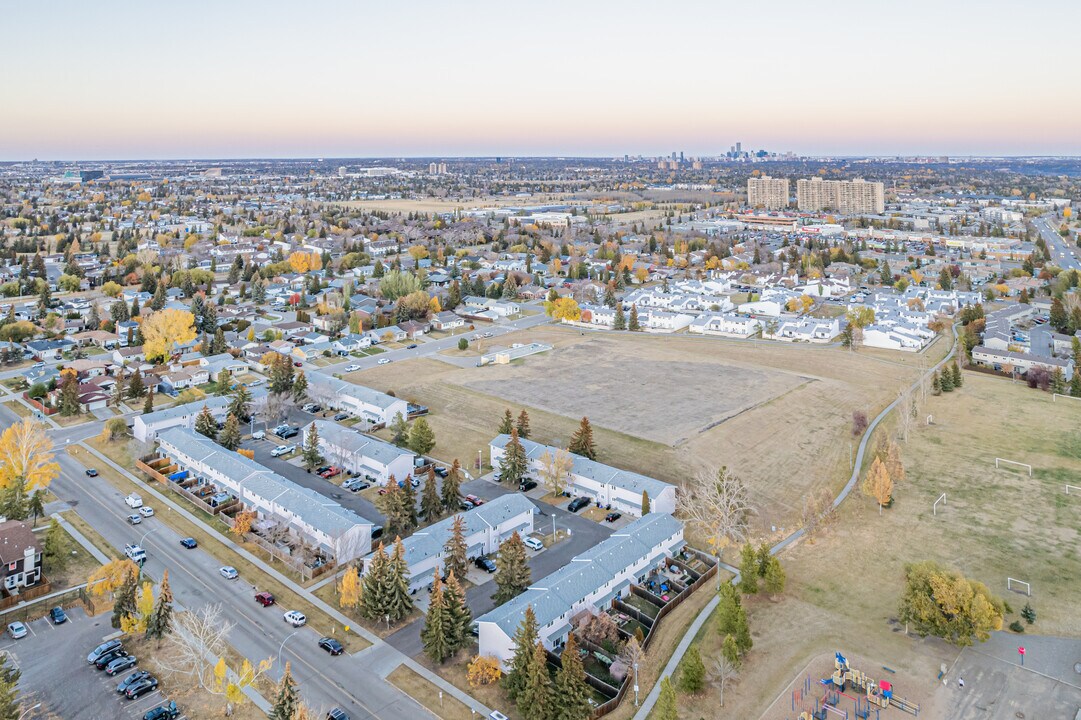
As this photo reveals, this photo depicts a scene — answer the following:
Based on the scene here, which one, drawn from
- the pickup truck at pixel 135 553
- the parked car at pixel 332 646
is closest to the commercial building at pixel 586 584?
the parked car at pixel 332 646

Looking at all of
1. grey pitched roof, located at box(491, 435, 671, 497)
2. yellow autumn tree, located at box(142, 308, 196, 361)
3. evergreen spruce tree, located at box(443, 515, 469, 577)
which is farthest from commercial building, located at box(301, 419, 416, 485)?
yellow autumn tree, located at box(142, 308, 196, 361)

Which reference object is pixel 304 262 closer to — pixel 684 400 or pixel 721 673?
pixel 684 400

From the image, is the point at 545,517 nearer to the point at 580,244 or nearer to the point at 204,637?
the point at 204,637

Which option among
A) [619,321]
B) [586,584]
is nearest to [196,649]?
[586,584]

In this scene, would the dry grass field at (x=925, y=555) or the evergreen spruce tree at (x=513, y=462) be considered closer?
the dry grass field at (x=925, y=555)

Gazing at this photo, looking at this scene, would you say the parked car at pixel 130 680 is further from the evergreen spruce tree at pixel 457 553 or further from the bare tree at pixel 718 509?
the bare tree at pixel 718 509

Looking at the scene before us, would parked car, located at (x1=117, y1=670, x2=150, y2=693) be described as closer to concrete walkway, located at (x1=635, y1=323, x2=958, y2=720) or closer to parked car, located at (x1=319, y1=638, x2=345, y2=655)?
parked car, located at (x1=319, y1=638, x2=345, y2=655)

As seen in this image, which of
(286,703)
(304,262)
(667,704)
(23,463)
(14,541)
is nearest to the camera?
(667,704)
